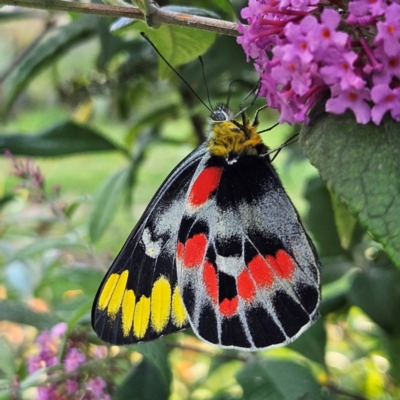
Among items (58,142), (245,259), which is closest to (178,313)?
(245,259)

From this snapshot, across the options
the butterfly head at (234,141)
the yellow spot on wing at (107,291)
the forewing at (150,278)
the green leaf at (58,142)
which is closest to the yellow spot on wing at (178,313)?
the forewing at (150,278)

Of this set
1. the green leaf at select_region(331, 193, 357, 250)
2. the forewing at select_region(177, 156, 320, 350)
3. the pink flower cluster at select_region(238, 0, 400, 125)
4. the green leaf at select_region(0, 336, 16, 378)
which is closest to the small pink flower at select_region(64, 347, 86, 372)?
the green leaf at select_region(0, 336, 16, 378)

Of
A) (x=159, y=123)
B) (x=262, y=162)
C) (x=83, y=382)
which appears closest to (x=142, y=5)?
(x=262, y=162)

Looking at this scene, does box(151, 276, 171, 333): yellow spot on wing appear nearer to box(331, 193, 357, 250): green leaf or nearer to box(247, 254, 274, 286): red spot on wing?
box(247, 254, 274, 286): red spot on wing

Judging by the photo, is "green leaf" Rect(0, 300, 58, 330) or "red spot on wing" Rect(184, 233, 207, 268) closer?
"red spot on wing" Rect(184, 233, 207, 268)

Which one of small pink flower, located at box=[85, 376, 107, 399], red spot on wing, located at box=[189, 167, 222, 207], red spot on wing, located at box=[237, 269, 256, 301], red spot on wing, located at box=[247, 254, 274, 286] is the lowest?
small pink flower, located at box=[85, 376, 107, 399]

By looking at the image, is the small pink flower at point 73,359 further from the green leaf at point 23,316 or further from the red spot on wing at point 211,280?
the red spot on wing at point 211,280
